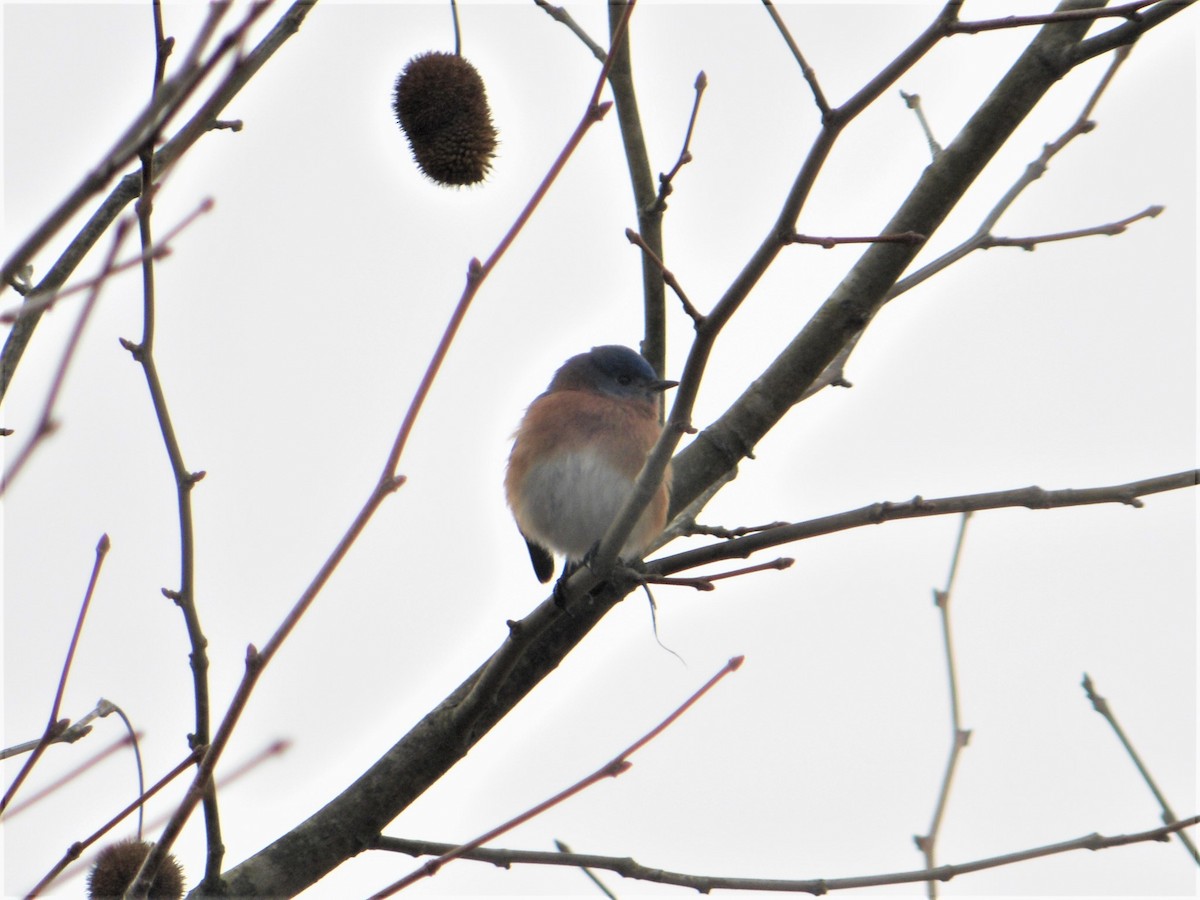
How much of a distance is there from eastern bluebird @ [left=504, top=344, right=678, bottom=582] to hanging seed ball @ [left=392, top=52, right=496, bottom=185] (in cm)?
115

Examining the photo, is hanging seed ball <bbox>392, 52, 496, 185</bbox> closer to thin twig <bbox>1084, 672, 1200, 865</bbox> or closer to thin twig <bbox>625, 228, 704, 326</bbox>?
thin twig <bbox>625, 228, 704, 326</bbox>

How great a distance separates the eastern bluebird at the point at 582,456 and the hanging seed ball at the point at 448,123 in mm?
1150

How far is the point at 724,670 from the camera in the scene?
188 centimetres

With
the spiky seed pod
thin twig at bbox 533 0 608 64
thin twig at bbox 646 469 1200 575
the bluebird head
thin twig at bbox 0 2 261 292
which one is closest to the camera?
thin twig at bbox 0 2 261 292

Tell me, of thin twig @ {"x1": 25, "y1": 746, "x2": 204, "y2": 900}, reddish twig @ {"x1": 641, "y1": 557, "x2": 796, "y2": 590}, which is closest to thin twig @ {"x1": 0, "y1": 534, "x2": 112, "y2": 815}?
thin twig @ {"x1": 25, "y1": 746, "x2": 204, "y2": 900}

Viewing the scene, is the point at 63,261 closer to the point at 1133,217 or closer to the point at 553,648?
the point at 553,648

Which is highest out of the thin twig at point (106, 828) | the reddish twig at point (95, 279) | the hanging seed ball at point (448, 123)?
the hanging seed ball at point (448, 123)

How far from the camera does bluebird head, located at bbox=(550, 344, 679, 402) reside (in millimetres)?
5254

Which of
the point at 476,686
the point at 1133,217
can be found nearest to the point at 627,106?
the point at 1133,217

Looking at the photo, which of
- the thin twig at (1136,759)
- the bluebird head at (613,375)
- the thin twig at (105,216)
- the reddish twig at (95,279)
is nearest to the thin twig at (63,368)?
the reddish twig at (95,279)

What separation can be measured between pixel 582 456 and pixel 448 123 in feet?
4.38

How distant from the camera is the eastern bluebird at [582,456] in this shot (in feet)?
15.7

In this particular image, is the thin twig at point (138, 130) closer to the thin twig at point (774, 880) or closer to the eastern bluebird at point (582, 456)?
the thin twig at point (774, 880)

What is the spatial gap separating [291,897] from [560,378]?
9.73 feet
